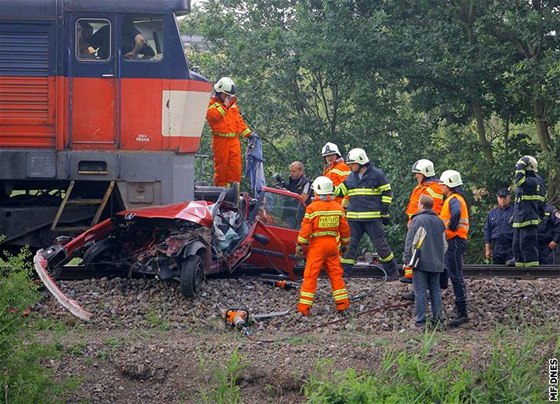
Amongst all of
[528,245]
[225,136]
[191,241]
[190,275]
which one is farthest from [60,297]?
[528,245]

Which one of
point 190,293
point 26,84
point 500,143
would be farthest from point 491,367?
point 500,143

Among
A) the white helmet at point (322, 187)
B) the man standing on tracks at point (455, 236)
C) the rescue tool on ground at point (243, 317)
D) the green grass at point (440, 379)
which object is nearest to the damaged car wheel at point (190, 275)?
the rescue tool on ground at point (243, 317)

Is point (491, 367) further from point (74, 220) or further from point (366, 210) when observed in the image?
point (74, 220)

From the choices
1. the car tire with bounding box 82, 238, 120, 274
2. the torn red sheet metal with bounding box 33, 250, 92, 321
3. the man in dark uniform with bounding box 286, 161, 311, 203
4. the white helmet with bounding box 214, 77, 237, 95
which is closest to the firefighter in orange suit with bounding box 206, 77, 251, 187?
the white helmet with bounding box 214, 77, 237, 95

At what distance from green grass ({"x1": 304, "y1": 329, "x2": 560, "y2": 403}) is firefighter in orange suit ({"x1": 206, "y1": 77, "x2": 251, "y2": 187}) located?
481 cm

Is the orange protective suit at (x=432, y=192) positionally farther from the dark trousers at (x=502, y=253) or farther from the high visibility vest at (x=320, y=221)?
the dark trousers at (x=502, y=253)

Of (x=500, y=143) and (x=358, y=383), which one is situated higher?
(x=500, y=143)

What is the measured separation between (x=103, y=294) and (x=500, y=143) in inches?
415

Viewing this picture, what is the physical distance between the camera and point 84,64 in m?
11.6

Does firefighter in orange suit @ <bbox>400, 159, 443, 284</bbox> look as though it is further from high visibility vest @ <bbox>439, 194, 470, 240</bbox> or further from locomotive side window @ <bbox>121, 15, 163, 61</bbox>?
locomotive side window @ <bbox>121, 15, 163, 61</bbox>

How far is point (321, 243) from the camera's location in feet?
36.0

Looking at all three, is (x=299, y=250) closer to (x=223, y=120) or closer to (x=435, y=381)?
(x=223, y=120)

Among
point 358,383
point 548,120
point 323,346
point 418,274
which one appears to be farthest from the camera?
point 548,120

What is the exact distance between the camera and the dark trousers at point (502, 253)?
14868 millimetres
